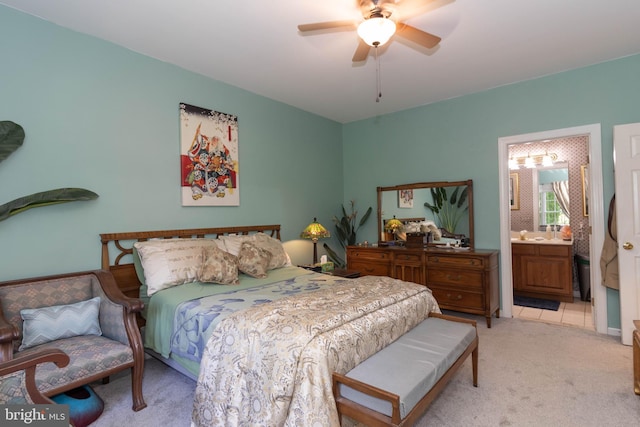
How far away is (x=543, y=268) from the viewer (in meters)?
4.82

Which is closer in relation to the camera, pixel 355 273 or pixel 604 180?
pixel 604 180

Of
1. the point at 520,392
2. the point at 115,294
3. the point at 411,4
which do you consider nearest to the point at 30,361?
the point at 115,294

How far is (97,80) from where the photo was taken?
2.86 metres

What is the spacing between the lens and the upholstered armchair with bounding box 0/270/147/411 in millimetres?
1992

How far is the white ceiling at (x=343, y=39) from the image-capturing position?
247 cm

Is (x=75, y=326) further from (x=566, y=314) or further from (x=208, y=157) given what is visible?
(x=566, y=314)

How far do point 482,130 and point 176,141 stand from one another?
363cm

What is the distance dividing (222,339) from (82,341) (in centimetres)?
104

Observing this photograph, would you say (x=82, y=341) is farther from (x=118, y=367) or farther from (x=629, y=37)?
(x=629, y=37)

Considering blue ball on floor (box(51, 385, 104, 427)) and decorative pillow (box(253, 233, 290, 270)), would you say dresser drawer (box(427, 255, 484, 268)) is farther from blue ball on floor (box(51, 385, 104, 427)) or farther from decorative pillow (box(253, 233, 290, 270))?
blue ball on floor (box(51, 385, 104, 427))

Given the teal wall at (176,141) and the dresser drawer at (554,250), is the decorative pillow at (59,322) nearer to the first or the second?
the teal wall at (176,141)

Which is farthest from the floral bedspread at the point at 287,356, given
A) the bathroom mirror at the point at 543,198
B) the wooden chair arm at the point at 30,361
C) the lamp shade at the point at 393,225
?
the bathroom mirror at the point at 543,198

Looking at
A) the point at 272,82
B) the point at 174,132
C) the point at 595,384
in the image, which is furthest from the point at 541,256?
the point at 174,132

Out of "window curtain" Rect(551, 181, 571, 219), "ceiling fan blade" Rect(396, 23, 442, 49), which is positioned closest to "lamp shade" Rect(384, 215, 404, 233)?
"window curtain" Rect(551, 181, 571, 219)
